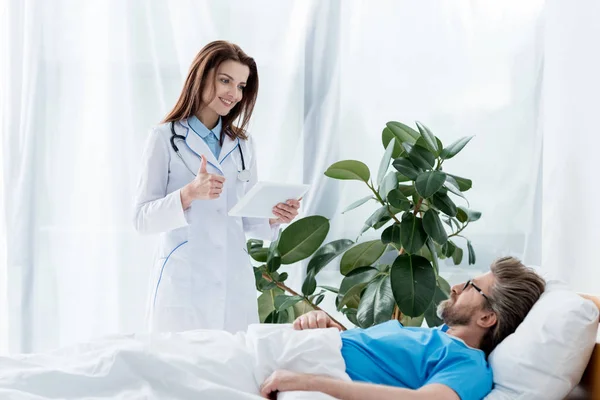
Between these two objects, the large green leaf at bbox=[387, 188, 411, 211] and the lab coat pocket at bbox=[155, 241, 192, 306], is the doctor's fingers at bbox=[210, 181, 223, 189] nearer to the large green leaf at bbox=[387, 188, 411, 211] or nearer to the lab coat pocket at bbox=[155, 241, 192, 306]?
the lab coat pocket at bbox=[155, 241, 192, 306]

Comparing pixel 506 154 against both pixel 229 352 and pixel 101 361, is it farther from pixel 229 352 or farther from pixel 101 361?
pixel 101 361

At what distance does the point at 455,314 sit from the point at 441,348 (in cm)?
18

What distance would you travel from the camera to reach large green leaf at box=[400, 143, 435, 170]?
2.29 m

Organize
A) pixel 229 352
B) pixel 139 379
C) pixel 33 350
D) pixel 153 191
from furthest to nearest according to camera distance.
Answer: pixel 33 350
pixel 153 191
pixel 229 352
pixel 139 379

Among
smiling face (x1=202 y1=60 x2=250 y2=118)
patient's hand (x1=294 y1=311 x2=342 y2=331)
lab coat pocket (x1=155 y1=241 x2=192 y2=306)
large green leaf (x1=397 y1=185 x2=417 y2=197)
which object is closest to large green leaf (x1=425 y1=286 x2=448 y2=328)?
large green leaf (x1=397 y1=185 x2=417 y2=197)

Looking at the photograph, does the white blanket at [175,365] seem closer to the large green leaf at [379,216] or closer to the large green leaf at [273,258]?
the large green leaf at [379,216]

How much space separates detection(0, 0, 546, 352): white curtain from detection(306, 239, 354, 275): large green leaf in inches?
19.6

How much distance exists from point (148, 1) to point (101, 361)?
2071 mm

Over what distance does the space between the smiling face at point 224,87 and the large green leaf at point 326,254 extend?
71 centimetres

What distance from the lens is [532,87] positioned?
3143 millimetres

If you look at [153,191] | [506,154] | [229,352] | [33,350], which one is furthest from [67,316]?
[506,154]

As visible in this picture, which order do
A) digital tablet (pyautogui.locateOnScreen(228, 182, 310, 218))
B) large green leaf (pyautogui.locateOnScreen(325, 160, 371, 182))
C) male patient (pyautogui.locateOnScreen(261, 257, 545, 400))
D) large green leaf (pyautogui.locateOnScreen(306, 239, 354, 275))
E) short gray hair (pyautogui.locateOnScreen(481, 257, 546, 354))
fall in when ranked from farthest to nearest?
1. large green leaf (pyautogui.locateOnScreen(306, 239, 354, 275))
2. large green leaf (pyautogui.locateOnScreen(325, 160, 371, 182))
3. digital tablet (pyautogui.locateOnScreen(228, 182, 310, 218))
4. short gray hair (pyautogui.locateOnScreen(481, 257, 546, 354))
5. male patient (pyautogui.locateOnScreen(261, 257, 545, 400))

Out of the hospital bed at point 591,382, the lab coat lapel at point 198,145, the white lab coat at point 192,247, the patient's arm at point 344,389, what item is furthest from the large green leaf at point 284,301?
the hospital bed at point 591,382

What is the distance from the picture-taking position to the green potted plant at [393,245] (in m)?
2.27
